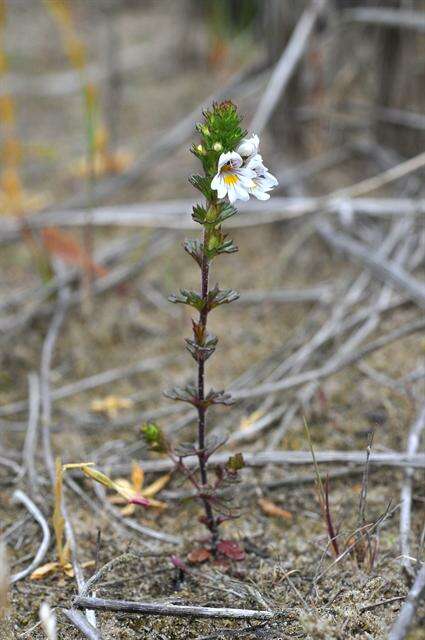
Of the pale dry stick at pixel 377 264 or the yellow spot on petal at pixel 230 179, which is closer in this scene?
the yellow spot on petal at pixel 230 179

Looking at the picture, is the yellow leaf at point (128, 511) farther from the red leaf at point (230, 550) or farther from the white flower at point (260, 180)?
the white flower at point (260, 180)

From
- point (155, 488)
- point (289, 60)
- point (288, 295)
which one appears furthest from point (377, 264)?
point (155, 488)

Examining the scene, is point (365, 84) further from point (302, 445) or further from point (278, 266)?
point (302, 445)

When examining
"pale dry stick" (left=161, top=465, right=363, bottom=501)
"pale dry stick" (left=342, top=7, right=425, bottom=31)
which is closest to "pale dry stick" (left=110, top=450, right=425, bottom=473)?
"pale dry stick" (left=161, top=465, right=363, bottom=501)

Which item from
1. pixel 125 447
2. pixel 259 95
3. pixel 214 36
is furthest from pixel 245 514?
pixel 214 36

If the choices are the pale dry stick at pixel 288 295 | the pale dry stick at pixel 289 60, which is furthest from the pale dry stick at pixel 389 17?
the pale dry stick at pixel 288 295
